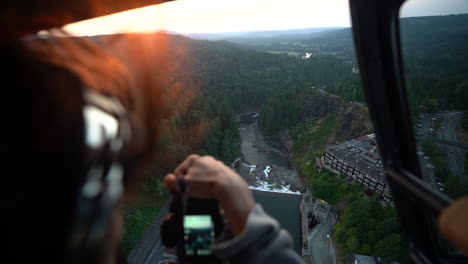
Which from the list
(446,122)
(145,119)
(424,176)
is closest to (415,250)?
(424,176)

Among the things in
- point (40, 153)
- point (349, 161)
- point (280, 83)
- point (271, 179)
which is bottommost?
point (271, 179)

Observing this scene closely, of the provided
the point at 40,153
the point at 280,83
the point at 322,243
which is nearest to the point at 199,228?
the point at 40,153

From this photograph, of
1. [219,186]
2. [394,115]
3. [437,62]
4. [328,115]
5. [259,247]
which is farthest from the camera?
[328,115]

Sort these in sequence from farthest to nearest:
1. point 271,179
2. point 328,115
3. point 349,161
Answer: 1. point 328,115
2. point 271,179
3. point 349,161

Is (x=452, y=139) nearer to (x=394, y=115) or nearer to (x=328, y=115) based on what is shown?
(x=394, y=115)

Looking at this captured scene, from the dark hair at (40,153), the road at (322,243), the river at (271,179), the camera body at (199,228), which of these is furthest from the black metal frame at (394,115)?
the road at (322,243)

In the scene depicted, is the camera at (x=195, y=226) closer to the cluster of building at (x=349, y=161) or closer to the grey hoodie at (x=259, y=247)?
the grey hoodie at (x=259, y=247)

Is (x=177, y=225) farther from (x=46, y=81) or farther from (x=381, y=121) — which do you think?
(x=381, y=121)

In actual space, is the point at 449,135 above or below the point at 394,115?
below
